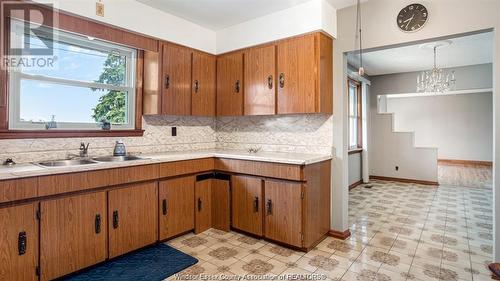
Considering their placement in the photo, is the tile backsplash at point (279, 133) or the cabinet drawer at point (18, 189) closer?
the cabinet drawer at point (18, 189)

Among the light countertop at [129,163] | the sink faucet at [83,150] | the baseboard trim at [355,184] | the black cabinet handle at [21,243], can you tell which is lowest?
the baseboard trim at [355,184]

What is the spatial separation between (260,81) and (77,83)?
198 cm

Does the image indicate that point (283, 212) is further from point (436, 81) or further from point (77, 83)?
point (436, 81)

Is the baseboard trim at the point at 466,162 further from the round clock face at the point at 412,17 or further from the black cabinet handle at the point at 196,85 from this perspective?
the black cabinet handle at the point at 196,85

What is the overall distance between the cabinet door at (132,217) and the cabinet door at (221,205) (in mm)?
756

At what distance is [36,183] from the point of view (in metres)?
1.93

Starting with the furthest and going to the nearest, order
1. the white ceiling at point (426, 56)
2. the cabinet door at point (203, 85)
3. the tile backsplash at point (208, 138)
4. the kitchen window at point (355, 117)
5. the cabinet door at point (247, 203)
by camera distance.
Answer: the kitchen window at point (355, 117) < the white ceiling at point (426, 56) < the cabinet door at point (203, 85) < the cabinet door at point (247, 203) < the tile backsplash at point (208, 138)

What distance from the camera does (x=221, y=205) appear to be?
3250 mm

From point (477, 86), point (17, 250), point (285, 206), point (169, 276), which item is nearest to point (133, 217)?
point (169, 276)

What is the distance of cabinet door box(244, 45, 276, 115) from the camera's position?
3217 mm

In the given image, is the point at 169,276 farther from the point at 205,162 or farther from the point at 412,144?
the point at 412,144

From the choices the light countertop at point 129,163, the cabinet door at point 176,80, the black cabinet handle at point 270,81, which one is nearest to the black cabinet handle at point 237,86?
the black cabinet handle at point 270,81

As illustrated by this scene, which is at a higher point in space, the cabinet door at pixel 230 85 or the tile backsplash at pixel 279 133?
the cabinet door at pixel 230 85

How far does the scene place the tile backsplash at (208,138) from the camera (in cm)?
247
